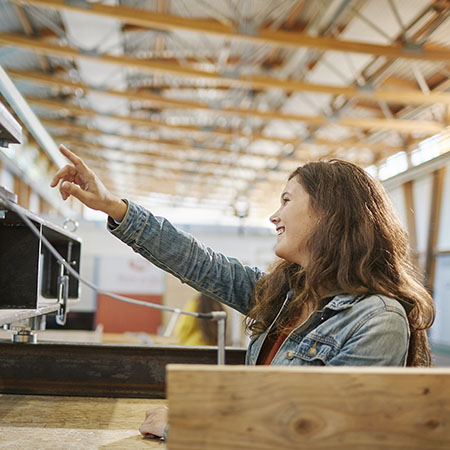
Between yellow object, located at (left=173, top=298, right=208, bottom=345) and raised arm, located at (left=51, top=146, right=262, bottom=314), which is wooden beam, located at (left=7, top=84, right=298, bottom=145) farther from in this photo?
raised arm, located at (left=51, top=146, right=262, bottom=314)

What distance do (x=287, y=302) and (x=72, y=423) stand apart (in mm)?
725

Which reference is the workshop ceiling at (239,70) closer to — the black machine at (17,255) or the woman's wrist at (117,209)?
the black machine at (17,255)

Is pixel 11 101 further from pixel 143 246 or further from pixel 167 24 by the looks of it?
pixel 167 24

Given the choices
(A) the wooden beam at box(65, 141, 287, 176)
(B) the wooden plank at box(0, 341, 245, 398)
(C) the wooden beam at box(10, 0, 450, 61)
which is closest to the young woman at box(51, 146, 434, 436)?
(B) the wooden plank at box(0, 341, 245, 398)

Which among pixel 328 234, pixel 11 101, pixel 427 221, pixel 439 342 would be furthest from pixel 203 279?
pixel 427 221

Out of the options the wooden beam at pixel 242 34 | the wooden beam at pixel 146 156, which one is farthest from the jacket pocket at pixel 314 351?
the wooden beam at pixel 146 156

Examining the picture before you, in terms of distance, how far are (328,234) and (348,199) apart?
0.12 meters

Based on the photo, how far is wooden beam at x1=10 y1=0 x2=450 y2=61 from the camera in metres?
4.33

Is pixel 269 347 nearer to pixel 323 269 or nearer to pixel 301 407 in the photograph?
pixel 323 269

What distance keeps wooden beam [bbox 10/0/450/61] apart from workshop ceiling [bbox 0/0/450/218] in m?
0.01

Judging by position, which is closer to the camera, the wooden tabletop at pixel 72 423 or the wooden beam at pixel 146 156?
the wooden tabletop at pixel 72 423

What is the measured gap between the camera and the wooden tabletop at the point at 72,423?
137 centimetres

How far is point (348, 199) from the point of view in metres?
1.43

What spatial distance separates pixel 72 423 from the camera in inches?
60.9
